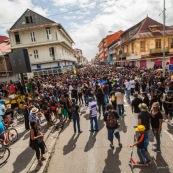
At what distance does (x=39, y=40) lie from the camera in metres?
30.5

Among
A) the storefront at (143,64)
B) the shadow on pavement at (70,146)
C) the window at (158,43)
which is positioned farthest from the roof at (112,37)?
the shadow on pavement at (70,146)

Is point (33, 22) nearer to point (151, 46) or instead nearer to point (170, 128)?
point (151, 46)

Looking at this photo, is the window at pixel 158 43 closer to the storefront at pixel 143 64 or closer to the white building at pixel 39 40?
the storefront at pixel 143 64

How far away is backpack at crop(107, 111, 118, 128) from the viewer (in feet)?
18.9

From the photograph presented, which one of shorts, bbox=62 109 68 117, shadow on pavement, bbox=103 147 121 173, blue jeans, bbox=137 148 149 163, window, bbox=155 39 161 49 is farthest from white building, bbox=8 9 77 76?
blue jeans, bbox=137 148 149 163

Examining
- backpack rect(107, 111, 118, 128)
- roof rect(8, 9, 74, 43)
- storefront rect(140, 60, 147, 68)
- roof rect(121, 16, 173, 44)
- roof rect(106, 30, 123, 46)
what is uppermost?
roof rect(106, 30, 123, 46)

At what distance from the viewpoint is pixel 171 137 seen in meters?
6.45

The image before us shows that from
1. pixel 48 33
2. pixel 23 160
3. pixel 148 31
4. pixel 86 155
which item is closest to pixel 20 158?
pixel 23 160

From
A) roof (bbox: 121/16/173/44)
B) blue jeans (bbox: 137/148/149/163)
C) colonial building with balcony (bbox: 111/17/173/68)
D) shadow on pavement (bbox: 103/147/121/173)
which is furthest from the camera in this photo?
roof (bbox: 121/16/173/44)

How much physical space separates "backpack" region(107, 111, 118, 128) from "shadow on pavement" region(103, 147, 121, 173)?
97cm

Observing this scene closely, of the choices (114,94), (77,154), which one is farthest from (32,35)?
(77,154)

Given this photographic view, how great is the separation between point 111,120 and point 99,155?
132 cm

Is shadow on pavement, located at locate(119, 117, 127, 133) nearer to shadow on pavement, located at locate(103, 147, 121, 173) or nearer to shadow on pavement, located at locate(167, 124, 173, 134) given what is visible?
shadow on pavement, located at locate(103, 147, 121, 173)

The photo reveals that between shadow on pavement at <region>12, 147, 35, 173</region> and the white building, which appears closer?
shadow on pavement at <region>12, 147, 35, 173</region>
